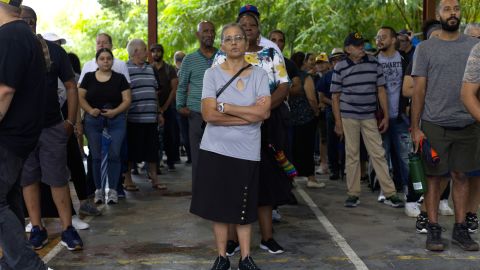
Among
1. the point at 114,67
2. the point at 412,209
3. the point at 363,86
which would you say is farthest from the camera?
the point at 114,67

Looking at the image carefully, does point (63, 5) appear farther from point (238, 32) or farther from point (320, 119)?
point (238, 32)

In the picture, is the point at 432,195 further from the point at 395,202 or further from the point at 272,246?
the point at 395,202

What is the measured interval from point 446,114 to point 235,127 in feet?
6.61

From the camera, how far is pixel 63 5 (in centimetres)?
3981

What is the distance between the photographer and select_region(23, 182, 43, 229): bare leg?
6.16 meters

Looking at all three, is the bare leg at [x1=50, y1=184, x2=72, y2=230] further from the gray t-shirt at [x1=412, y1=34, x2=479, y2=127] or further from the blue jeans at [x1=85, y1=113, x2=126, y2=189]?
the gray t-shirt at [x1=412, y1=34, x2=479, y2=127]

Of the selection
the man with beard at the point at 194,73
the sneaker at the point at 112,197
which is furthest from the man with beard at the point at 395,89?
the sneaker at the point at 112,197

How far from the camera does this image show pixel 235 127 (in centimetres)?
526

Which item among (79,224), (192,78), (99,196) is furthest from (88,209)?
(192,78)

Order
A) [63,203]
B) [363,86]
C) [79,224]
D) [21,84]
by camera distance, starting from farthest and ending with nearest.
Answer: [363,86] → [79,224] → [63,203] → [21,84]

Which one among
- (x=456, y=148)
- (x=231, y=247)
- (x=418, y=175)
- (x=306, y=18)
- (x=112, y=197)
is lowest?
(x=112, y=197)

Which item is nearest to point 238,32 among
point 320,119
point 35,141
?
point 35,141

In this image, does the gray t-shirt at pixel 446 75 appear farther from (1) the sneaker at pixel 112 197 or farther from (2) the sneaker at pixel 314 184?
(1) the sneaker at pixel 112 197

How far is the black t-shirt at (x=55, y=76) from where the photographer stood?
612 centimetres
